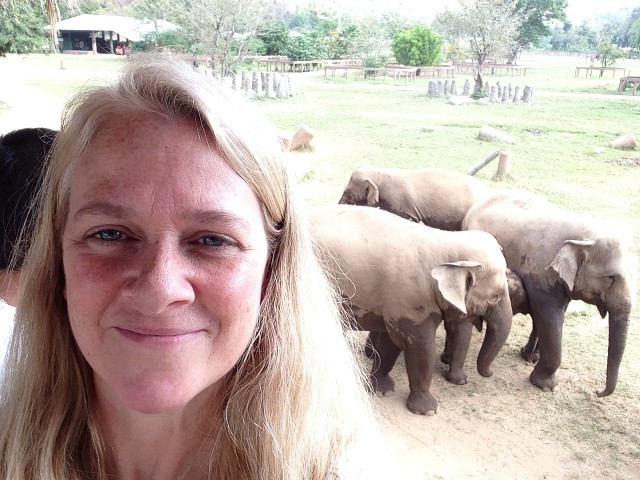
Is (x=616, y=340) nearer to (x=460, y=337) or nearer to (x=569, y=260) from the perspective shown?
(x=569, y=260)

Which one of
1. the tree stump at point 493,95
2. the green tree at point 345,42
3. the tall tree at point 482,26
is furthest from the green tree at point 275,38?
the tree stump at point 493,95

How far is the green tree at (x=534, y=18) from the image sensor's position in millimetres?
8175

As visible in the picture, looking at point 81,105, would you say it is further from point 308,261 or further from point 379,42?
point 379,42

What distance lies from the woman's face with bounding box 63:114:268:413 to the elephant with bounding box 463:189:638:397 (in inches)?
97.5

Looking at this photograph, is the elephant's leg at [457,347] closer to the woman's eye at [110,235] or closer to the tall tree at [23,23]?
the woman's eye at [110,235]

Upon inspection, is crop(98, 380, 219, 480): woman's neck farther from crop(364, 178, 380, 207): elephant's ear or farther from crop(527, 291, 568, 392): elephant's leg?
crop(364, 178, 380, 207): elephant's ear

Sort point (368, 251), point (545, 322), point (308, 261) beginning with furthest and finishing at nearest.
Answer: point (545, 322) < point (368, 251) < point (308, 261)

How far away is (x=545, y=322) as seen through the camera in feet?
10.1

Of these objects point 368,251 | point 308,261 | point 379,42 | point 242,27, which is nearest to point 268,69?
point 242,27

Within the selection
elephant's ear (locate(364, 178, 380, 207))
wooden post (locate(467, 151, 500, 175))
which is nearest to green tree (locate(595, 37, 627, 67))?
wooden post (locate(467, 151, 500, 175))

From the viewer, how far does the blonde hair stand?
2.47 feet

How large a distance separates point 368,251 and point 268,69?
9428 mm

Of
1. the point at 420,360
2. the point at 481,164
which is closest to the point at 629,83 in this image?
the point at 481,164

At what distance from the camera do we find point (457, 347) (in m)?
3.02
